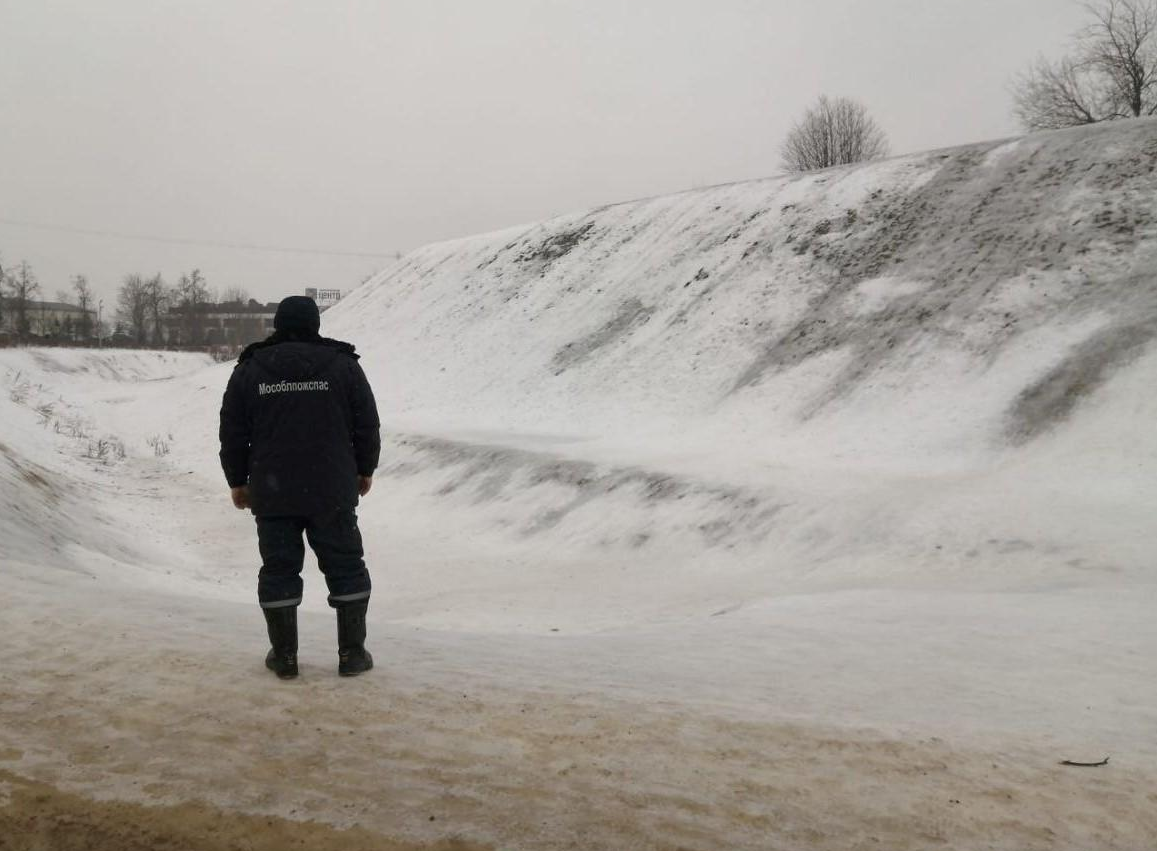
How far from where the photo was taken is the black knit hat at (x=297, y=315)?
4484 millimetres

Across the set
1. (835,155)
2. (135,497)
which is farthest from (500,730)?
(835,155)

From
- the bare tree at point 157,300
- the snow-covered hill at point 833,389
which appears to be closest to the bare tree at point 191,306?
the bare tree at point 157,300

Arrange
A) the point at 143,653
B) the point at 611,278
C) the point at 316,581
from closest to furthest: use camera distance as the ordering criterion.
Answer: the point at 143,653 → the point at 316,581 → the point at 611,278

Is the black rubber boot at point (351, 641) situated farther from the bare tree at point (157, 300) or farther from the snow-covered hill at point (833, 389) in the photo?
the bare tree at point (157, 300)

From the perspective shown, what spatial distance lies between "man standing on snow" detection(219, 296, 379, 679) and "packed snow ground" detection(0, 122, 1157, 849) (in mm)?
329

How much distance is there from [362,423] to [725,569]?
19.4 ft

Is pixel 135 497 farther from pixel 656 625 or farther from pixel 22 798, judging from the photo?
pixel 22 798

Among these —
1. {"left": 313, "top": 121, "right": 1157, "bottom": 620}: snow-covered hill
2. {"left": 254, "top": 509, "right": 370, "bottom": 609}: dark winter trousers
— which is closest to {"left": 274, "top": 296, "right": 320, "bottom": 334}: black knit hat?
{"left": 254, "top": 509, "right": 370, "bottom": 609}: dark winter trousers

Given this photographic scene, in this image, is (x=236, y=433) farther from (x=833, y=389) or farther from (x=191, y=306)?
(x=191, y=306)

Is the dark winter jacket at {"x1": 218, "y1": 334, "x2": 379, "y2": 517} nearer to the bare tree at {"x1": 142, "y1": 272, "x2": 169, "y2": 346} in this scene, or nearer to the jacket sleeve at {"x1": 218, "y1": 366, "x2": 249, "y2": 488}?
the jacket sleeve at {"x1": 218, "y1": 366, "x2": 249, "y2": 488}

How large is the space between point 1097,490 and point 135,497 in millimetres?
15760

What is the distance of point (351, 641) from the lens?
445 centimetres

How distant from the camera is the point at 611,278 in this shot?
27.4 metres

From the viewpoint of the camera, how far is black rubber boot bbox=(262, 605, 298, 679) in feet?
14.1
